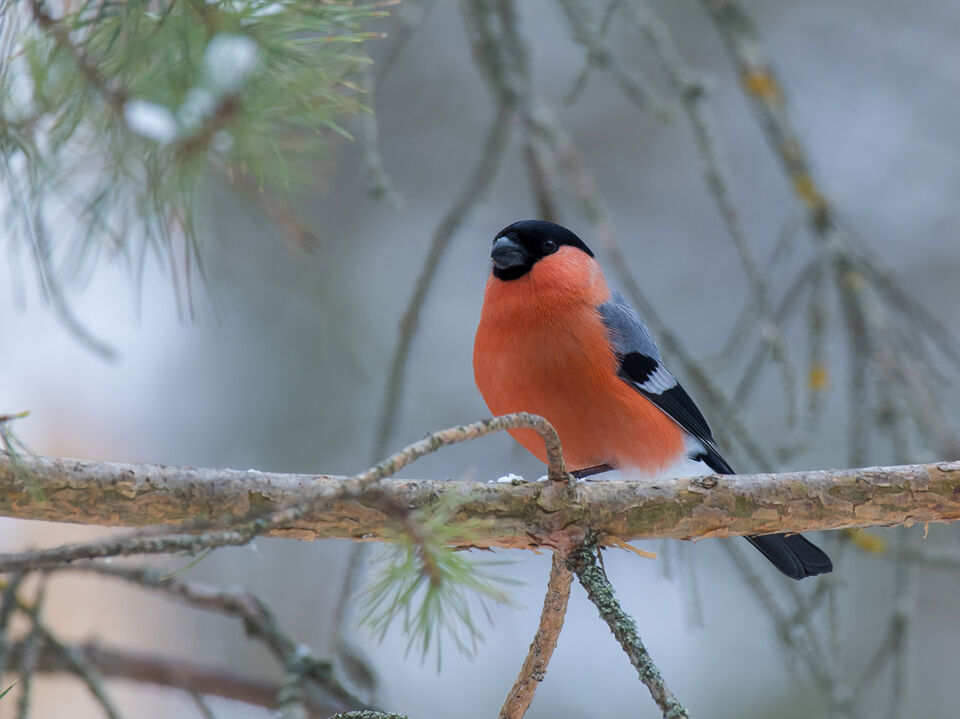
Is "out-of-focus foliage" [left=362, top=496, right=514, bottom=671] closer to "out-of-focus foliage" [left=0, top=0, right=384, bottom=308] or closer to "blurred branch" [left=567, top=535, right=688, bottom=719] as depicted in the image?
"blurred branch" [left=567, top=535, right=688, bottom=719]

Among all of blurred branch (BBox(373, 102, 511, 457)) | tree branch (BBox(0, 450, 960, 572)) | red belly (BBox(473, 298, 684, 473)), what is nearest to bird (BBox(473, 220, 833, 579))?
red belly (BBox(473, 298, 684, 473))

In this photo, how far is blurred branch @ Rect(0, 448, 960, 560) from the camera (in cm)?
168

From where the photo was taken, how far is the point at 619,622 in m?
1.46

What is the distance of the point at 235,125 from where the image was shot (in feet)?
6.11

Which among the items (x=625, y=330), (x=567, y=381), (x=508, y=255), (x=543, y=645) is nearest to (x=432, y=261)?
(x=508, y=255)

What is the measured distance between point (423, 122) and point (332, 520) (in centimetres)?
500

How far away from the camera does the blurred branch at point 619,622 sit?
1317 mm

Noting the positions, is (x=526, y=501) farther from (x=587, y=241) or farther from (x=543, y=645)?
(x=587, y=241)

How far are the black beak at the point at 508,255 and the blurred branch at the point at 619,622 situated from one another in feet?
4.10

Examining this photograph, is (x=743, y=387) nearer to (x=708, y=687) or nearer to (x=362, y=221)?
(x=708, y=687)

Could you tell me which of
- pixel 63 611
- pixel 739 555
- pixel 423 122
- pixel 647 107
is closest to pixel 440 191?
pixel 423 122

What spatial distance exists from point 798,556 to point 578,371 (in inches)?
32.0

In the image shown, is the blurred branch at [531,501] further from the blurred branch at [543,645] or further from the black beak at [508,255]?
the black beak at [508,255]

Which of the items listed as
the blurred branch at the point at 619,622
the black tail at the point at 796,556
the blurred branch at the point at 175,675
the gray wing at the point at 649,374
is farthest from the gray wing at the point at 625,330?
the blurred branch at the point at 175,675
